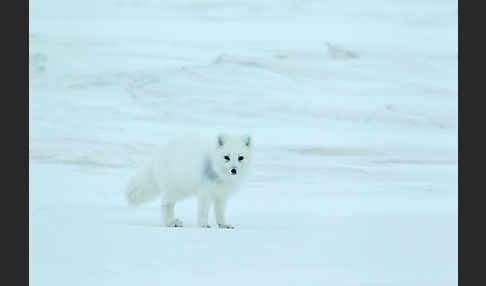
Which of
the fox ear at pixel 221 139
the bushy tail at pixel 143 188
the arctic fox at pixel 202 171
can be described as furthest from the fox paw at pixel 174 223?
the fox ear at pixel 221 139

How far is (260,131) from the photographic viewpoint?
11.9 metres

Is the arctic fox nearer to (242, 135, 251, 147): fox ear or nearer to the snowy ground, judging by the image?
(242, 135, 251, 147): fox ear

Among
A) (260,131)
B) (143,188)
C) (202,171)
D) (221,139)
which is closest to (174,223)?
(143,188)

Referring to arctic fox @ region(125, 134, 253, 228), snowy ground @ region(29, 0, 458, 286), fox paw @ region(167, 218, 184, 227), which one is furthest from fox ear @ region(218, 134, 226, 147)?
fox paw @ region(167, 218, 184, 227)

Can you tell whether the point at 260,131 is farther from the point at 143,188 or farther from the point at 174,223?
the point at 174,223

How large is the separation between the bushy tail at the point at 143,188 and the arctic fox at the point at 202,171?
0.05 meters

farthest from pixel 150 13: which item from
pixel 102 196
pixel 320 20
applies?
pixel 102 196

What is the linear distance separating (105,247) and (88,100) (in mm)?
7653

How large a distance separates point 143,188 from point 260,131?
17.0 feet

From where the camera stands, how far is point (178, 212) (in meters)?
7.65

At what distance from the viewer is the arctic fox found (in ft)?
20.2

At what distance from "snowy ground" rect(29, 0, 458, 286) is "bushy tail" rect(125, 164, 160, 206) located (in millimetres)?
221

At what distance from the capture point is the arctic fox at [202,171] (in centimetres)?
616

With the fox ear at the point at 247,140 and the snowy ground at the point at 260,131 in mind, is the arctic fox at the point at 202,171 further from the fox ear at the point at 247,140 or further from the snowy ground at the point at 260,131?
the snowy ground at the point at 260,131
